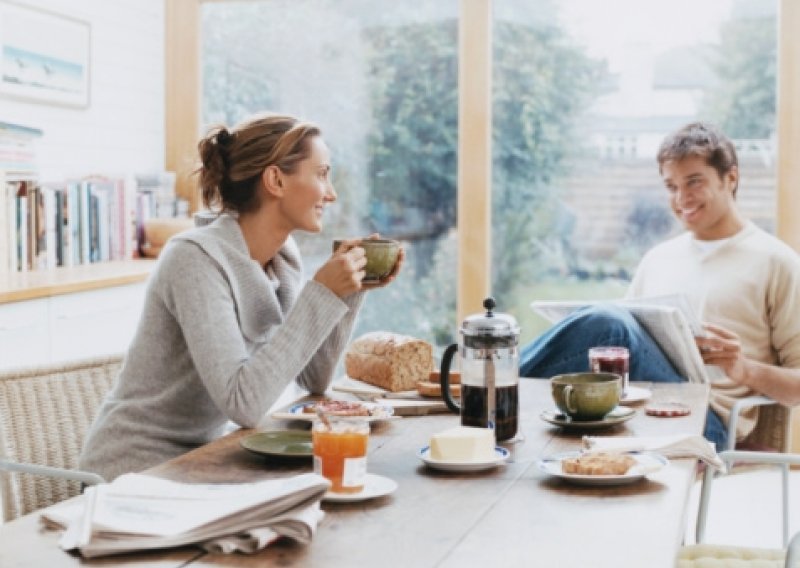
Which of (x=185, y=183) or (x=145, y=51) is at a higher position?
(x=145, y=51)

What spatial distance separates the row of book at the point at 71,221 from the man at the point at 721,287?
195 cm

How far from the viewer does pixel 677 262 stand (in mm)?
3451

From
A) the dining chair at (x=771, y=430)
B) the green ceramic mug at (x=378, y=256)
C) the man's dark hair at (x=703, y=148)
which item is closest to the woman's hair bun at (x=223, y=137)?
the green ceramic mug at (x=378, y=256)

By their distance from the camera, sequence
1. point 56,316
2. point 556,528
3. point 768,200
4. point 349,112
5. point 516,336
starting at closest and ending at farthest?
point 556,528 < point 516,336 < point 56,316 < point 768,200 < point 349,112

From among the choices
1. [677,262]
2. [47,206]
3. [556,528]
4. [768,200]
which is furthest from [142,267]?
[556,528]

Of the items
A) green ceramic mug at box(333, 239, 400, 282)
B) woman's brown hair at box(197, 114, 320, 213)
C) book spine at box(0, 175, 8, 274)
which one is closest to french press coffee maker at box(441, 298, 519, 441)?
green ceramic mug at box(333, 239, 400, 282)

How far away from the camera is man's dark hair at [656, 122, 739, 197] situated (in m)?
3.31

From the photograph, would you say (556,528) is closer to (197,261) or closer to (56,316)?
(197,261)

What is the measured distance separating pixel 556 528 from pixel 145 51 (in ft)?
13.0

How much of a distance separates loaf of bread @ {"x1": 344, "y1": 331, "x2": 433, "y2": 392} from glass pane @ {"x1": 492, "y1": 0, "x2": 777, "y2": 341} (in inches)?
90.6

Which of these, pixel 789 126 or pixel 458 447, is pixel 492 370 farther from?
pixel 789 126

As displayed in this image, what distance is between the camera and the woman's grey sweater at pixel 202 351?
2168mm

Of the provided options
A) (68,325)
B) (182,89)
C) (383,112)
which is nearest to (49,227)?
(68,325)

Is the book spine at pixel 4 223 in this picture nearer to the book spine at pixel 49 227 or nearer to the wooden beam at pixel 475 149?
the book spine at pixel 49 227
